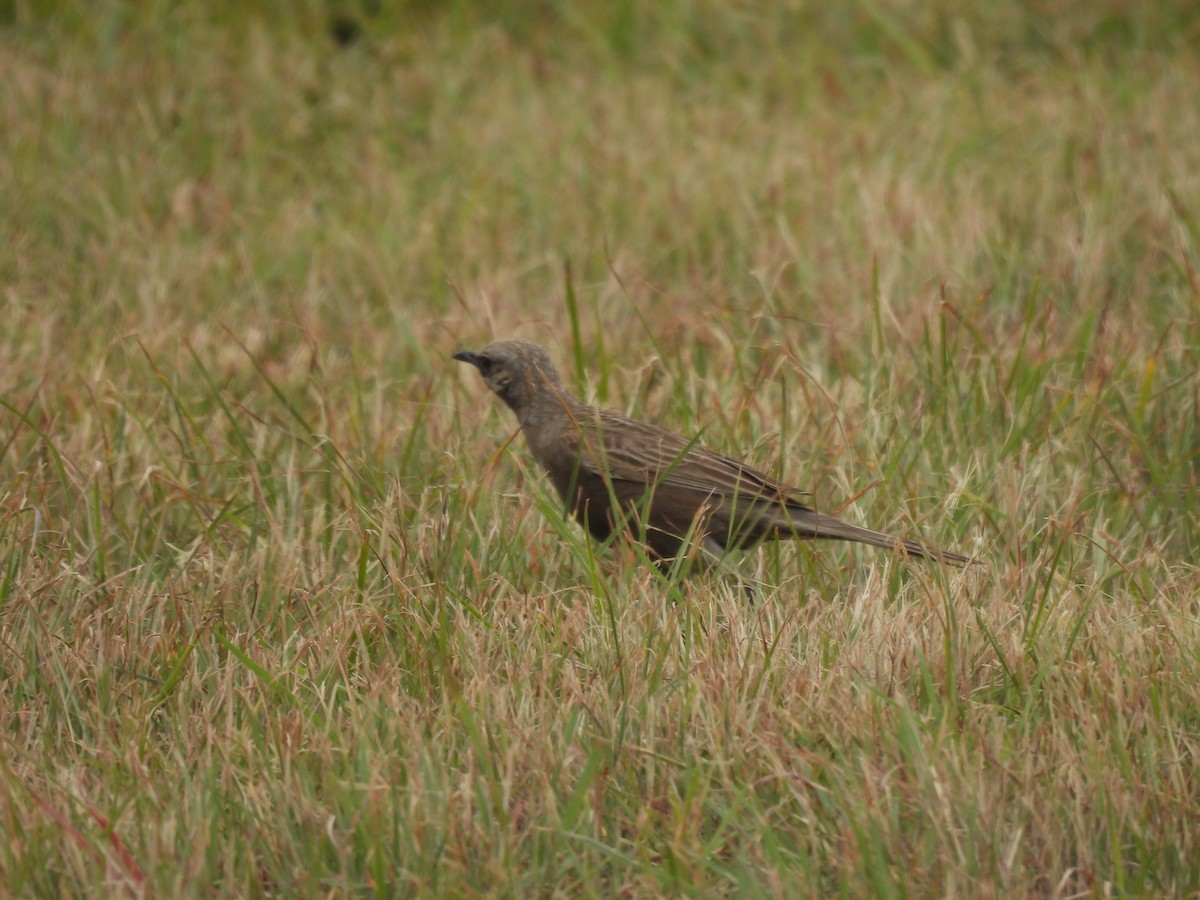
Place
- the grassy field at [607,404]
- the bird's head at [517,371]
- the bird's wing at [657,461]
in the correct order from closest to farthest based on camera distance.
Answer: the grassy field at [607,404] → the bird's wing at [657,461] → the bird's head at [517,371]

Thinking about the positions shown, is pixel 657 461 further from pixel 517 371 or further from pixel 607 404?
pixel 607 404

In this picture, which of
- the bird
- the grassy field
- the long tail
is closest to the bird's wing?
the bird

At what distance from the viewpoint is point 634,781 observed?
3.34 m

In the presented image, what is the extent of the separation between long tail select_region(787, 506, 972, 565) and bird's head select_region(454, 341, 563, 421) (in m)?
0.94

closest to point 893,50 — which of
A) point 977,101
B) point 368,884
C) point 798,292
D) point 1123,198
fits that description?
point 977,101

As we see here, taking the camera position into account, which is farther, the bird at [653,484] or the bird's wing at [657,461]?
the bird's wing at [657,461]

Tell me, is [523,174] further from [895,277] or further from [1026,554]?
[1026,554]

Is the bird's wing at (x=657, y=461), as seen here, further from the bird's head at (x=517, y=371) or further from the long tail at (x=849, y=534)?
the bird's head at (x=517, y=371)

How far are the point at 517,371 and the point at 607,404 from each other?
56 cm

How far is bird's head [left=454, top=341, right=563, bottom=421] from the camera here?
203 inches

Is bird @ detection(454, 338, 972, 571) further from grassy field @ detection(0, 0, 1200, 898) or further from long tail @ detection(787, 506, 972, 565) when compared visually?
grassy field @ detection(0, 0, 1200, 898)

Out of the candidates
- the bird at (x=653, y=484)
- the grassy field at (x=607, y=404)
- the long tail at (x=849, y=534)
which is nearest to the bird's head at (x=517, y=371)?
the bird at (x=653, y=484)

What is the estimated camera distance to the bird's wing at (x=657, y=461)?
4.70 meters

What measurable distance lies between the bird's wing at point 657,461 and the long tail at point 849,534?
0.35ft
